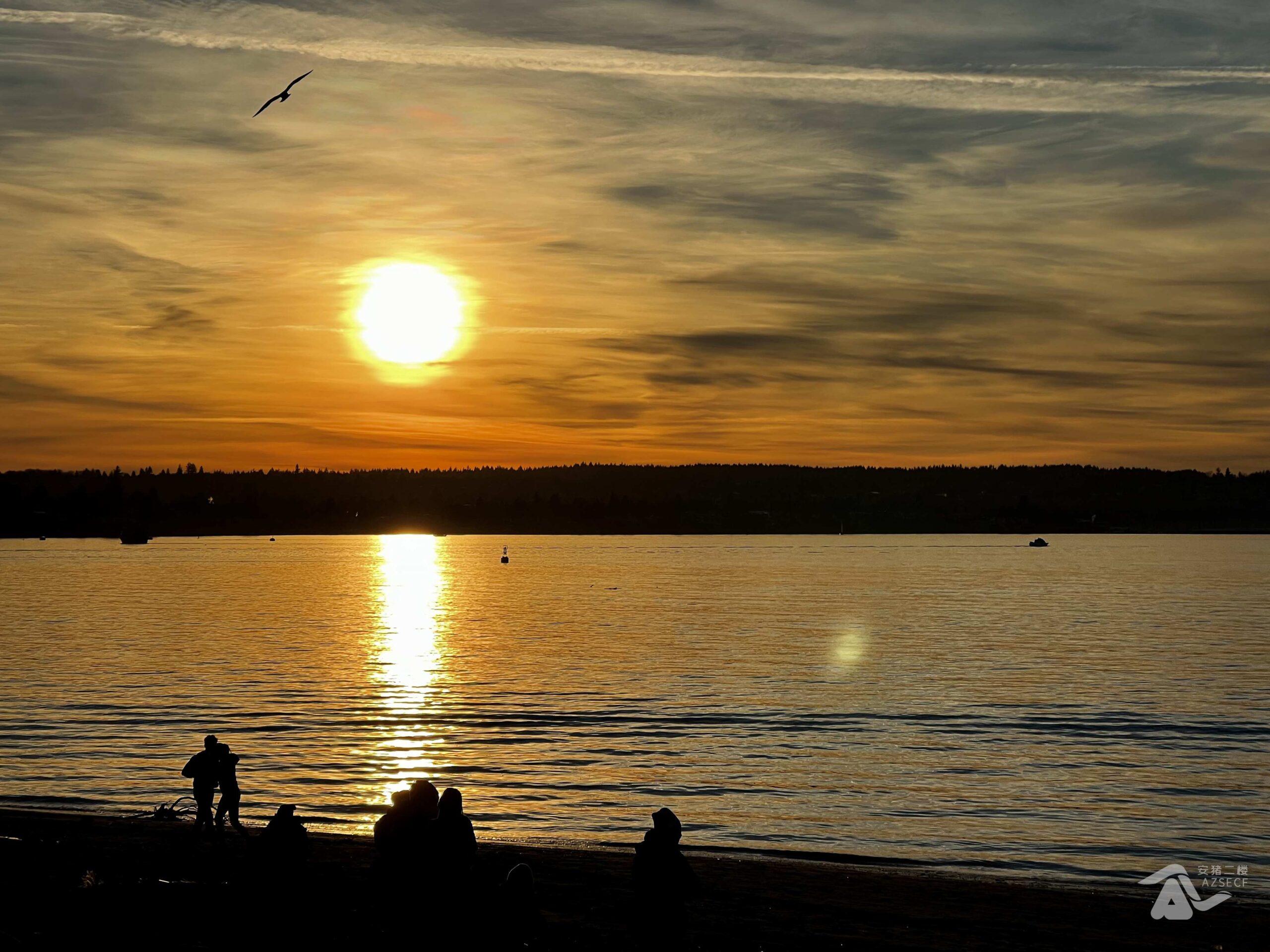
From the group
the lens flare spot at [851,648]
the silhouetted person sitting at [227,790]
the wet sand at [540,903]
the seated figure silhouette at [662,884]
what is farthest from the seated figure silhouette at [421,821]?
the lens flare spot at [851,648]

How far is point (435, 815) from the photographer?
708 inches

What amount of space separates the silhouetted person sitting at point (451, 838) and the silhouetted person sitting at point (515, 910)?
4.98 feet

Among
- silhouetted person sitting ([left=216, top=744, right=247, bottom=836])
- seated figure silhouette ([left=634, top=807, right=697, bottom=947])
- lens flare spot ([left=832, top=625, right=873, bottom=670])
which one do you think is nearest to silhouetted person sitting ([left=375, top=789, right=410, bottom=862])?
seated figure silhouette ([left=634, top=807, right=697, bottom=947])

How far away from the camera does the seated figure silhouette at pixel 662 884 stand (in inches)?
621

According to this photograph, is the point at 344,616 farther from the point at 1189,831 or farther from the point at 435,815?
the point at 435,815

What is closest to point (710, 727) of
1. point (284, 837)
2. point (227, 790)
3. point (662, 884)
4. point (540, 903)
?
point (227, 790)

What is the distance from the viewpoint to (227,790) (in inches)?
1090

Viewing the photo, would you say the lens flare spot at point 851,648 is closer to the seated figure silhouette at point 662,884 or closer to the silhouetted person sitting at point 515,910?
the seated figure silhouette at point 662,884

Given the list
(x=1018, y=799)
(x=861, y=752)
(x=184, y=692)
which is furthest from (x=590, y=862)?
(x=184, y=692)

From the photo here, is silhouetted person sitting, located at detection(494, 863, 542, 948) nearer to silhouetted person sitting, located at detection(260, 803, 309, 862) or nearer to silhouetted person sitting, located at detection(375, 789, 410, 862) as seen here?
silhouetted person sitting, located at detection(375, 789, 410, 862)

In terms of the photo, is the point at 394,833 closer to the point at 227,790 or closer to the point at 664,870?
the point at 664,870

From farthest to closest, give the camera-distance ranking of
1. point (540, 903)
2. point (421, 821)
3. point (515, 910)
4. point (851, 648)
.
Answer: point (851, 648) < point (540, 903) < point (421, 821) < point (515, 910)

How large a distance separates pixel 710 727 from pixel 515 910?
3818 cm

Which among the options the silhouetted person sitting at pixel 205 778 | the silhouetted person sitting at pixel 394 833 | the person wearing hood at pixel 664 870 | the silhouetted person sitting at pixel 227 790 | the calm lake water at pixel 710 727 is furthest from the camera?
the calm lake water at pixel 710 727
